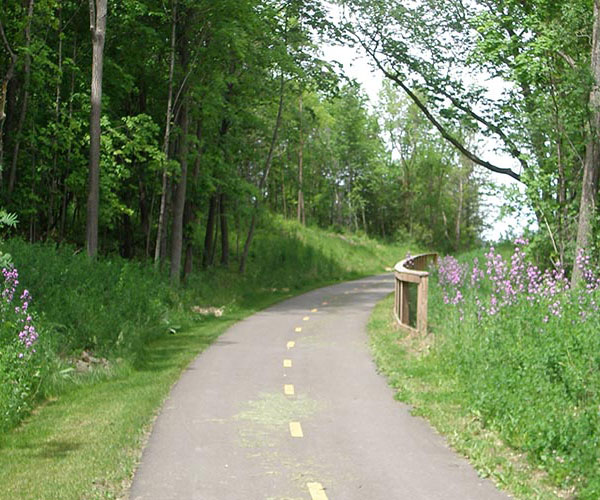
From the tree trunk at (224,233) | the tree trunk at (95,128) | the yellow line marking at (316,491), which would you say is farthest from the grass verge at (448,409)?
the tree trunk at (224,233)

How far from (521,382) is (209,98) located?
61.5 ft

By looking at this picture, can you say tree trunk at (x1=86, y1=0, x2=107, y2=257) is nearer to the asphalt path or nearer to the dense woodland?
the dense woodland

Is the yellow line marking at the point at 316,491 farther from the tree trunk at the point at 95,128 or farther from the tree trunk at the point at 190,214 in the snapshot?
the tree trunk at the point at 190,214

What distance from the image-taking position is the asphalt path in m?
7.14

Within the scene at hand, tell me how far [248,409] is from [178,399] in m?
1.33

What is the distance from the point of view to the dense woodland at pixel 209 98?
2006 centimetres

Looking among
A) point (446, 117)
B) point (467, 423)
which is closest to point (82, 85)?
point (446, 117)

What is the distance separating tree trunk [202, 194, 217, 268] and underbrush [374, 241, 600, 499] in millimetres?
19582

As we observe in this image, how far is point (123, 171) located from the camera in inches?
912

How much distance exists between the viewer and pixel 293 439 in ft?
29.5

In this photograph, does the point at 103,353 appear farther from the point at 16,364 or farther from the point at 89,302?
the point at 16,364

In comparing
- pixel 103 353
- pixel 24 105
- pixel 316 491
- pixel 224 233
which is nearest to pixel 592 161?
pixel 103 353

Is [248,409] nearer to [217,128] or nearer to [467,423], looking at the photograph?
[467,423]

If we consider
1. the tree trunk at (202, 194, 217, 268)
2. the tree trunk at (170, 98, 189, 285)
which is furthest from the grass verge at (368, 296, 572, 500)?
the tree trunk at (202, 194, 217, 268)
